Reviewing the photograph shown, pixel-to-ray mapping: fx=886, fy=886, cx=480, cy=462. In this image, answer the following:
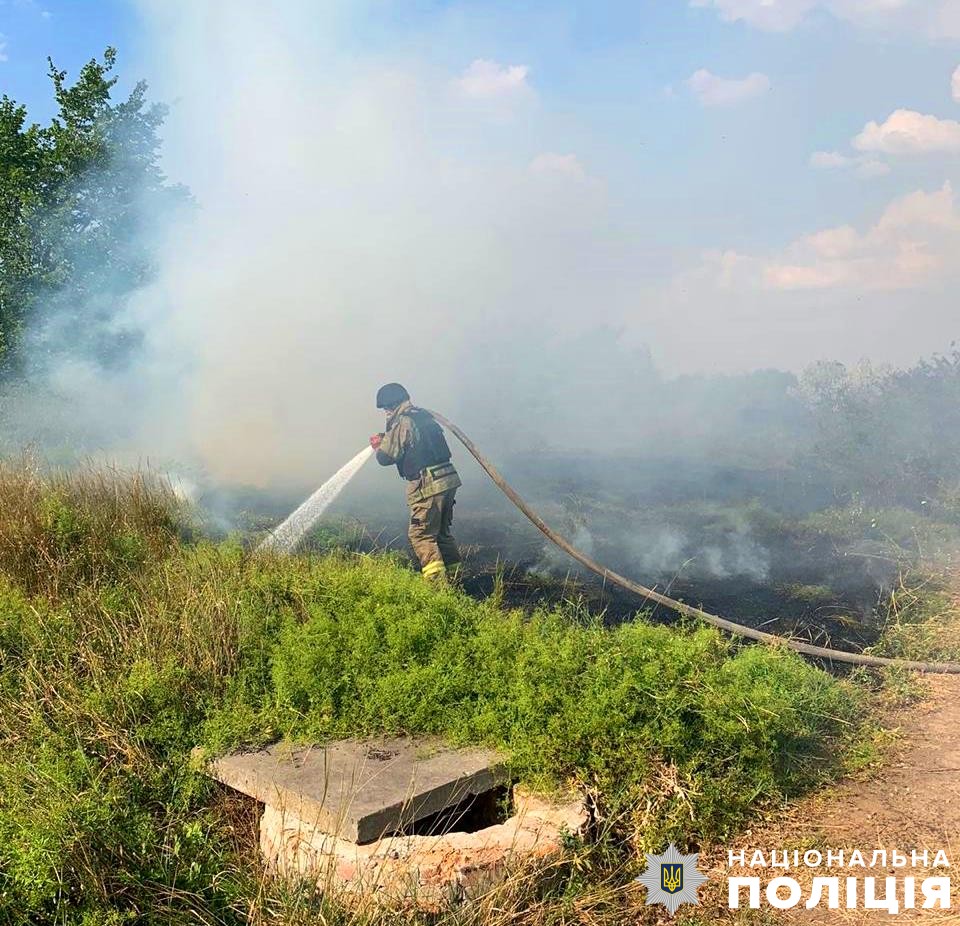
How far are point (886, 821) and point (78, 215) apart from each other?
11180 millimetres

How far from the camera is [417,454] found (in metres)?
6.91

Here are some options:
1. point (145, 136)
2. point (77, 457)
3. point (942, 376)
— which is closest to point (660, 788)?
point (77, 457)

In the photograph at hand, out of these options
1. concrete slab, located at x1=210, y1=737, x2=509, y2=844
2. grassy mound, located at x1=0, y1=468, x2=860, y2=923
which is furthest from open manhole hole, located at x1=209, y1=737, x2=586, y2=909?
grassy mound, located at x1=0, y1=468, x2=860, y2=923

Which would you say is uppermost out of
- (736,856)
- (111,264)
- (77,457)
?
(111,264)

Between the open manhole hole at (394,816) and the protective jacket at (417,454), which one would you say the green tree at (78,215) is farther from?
Answer: the open manhole hole at (394,816)

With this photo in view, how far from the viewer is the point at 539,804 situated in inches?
135

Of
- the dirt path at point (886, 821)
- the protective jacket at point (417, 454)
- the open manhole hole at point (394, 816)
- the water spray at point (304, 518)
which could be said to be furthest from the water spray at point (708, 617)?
the open manhole hole at point (394, 816)

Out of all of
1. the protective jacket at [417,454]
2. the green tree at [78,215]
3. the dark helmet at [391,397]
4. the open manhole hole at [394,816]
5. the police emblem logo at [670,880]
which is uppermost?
the green tree at [78,215]

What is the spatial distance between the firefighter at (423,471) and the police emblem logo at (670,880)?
3.50 metres

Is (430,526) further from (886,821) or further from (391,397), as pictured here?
(886,821)

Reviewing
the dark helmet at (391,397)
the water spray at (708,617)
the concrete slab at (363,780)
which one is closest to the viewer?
the concrete slab at (363,780)

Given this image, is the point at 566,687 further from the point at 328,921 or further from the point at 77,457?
the point at 77,457

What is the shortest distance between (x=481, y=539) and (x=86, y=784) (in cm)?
537

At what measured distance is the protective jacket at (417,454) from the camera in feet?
22.4
